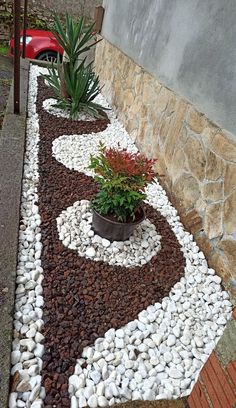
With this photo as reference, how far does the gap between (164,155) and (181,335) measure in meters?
1.76

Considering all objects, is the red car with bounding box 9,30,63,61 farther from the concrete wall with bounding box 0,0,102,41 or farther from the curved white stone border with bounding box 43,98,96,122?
the concrete wall with bounding box 0,0,102,41

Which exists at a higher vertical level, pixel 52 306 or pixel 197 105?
pixel 197 105

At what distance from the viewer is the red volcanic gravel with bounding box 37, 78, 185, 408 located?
1.39 m

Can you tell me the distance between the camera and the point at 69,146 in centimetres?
331

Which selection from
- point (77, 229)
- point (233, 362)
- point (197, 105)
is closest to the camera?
point (233, 362)

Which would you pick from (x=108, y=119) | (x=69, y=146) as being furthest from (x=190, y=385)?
(x=108, y=119)

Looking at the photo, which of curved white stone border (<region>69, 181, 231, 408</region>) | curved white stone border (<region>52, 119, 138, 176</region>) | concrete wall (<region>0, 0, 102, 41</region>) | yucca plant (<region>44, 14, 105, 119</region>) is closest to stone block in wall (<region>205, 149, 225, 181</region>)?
curved white stone border (<region>69, 181, 231, 408</region>)

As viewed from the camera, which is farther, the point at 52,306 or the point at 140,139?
the point at 140,139

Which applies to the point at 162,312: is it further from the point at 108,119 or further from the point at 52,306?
the point at 108,119

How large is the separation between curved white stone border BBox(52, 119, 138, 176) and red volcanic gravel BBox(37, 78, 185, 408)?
1.60 feet

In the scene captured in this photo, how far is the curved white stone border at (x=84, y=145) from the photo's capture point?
3.03 m

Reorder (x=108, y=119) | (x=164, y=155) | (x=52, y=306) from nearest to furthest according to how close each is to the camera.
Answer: (x=52, y=306)
(x=164, y=155)
(x=108, y=119)

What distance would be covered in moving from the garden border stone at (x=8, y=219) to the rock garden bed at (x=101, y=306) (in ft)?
0.21

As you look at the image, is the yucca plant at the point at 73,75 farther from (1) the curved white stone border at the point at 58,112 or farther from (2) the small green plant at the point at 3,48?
(2) the small green plant at the point at 3,48
